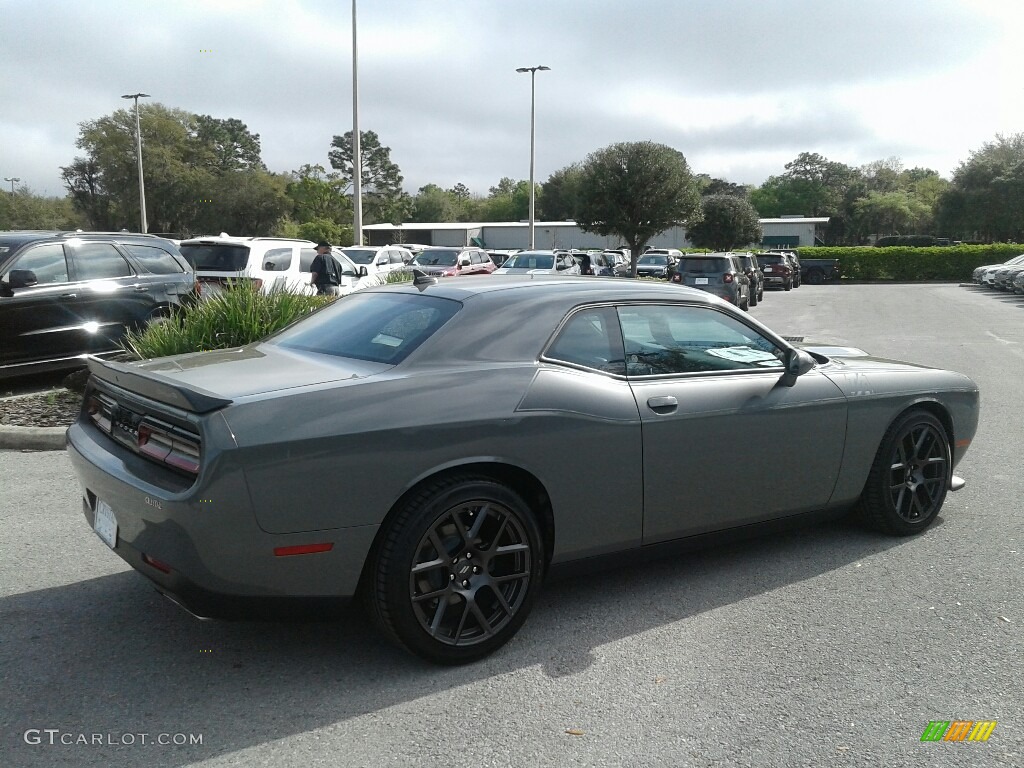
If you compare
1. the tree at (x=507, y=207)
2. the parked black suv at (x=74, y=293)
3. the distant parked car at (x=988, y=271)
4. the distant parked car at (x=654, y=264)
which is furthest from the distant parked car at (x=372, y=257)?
the tree at (x=507, y=207)

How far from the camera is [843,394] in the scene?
4.66 meters

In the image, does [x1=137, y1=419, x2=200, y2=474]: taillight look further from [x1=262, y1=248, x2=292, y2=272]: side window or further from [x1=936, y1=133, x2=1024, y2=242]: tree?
[x1=936, y1=133, x2=1024, y2=242]: tree

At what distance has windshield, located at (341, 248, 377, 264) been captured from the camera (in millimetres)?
24453

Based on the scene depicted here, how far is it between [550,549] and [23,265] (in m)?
7.49

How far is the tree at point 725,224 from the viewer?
53875mm

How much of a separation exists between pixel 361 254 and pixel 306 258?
1004 cm

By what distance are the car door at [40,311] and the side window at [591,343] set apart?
6843 millimetres

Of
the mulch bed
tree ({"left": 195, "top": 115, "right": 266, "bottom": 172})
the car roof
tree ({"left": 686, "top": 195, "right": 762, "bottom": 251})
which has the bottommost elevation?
the mulch bed

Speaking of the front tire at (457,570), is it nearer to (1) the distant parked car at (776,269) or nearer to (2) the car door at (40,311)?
(2) the car door at (40,311)

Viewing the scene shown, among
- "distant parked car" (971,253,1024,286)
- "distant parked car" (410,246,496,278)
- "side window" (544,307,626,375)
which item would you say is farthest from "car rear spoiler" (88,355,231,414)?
"distant parked car" (971,253,1024,286)

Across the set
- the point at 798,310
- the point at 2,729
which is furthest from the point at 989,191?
the point at 2,729

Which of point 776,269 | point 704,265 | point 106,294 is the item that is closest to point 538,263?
point 704,265

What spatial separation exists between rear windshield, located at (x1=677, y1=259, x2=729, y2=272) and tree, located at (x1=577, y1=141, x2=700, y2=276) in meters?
17.6

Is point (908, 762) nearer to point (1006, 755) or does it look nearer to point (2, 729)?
point (1006, 755)
